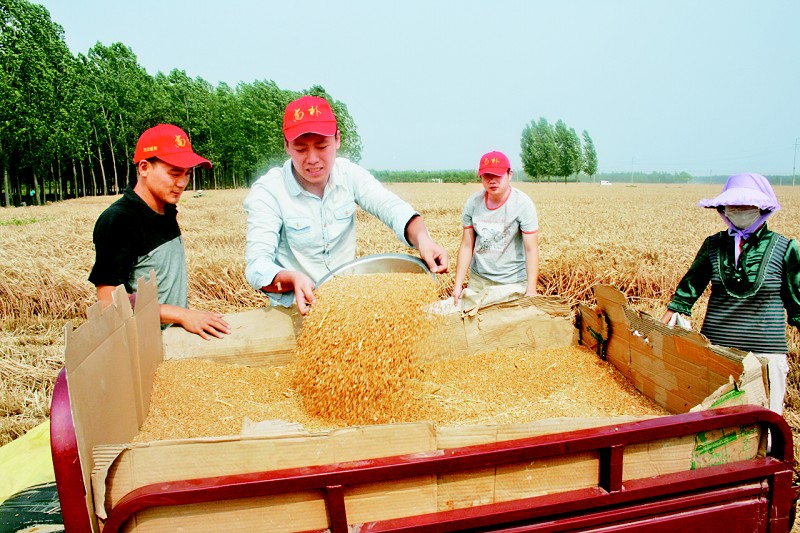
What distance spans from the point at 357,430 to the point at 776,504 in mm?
1249

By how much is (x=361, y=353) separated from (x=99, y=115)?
40324mm

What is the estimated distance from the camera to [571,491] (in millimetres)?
1442

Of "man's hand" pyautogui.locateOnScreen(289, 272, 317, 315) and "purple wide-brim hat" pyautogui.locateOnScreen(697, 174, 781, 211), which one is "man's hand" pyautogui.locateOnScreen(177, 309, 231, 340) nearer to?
"man's hand" pyautogui.locateOnScreen(289, 272, 317, 315)

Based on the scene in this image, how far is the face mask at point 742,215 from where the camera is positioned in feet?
8.73

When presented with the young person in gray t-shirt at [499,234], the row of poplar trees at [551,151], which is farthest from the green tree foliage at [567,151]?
the young person in gray t-shirt at [499,234]

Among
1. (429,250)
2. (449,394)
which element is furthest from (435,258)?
(449,394)

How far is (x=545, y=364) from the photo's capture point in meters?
2.78

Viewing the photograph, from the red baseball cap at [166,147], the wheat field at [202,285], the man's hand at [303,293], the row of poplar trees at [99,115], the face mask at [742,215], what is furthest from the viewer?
the row of poplar trees at [99,115]

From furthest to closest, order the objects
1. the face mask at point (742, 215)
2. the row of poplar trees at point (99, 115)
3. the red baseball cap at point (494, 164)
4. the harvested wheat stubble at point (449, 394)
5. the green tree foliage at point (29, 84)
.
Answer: the row of poplar trees at point (99, 115) < the green tree foliage at point (29, 84) < the red baseball cap at point (494, 164) < the face mask at point (742, 215) < the harvested wheat stubble at point (449, 394)

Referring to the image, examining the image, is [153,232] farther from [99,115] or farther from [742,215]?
[99,115]

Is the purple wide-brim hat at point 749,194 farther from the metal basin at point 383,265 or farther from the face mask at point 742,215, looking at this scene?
the metal basin at point 383,265

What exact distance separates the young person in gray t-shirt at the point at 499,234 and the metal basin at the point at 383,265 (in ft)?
3.47

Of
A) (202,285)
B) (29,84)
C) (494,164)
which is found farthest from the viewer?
(29,84)

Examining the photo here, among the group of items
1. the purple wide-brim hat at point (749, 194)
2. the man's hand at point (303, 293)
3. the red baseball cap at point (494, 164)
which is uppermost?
the red baseball cap at point (494, 164)
